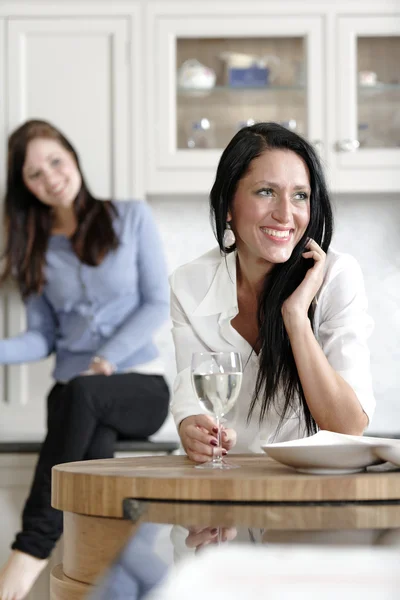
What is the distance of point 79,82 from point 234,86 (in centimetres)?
59

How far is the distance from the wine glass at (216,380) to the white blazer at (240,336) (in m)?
0.36

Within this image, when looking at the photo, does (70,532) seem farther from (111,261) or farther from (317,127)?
(317,127)

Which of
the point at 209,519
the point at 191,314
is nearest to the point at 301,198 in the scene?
the point at 191,314

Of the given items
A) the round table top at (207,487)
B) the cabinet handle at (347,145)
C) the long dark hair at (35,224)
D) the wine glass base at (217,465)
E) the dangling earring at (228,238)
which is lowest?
the wine glass base at (217,465)

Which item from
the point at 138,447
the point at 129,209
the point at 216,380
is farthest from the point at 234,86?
the point at 216,380

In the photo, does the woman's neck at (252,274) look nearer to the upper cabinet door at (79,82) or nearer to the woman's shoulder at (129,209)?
the woman's shoulder at (129,209)

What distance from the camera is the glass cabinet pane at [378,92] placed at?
3252mm

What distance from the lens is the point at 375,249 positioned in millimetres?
3457

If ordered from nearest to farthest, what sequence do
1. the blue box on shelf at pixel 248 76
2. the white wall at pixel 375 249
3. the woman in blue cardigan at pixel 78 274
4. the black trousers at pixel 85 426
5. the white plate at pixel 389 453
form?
the white plate at pixel 389 453, the black trousers at pixel 85 426, the woman in blue cardigan at pixel 78 274, the blue box on shelf at pixel 248 76, the white wall at pixel 375 249

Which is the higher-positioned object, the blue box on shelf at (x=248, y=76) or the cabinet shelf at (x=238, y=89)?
the blue box on shelf at (x=248, y=76)

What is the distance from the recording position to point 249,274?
6.08 feet

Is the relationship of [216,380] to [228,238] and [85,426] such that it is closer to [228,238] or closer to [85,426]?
[228,238]

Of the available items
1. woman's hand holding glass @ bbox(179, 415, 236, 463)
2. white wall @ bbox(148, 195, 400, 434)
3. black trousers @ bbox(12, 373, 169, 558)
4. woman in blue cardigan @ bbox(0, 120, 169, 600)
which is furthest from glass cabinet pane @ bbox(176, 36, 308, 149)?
woman's hand holding glass @ bbox(179, 415, 236, 463)

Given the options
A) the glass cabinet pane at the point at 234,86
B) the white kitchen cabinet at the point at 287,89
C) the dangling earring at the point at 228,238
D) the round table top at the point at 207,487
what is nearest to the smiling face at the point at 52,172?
the white kitchen cabinet at the point at 287,89
